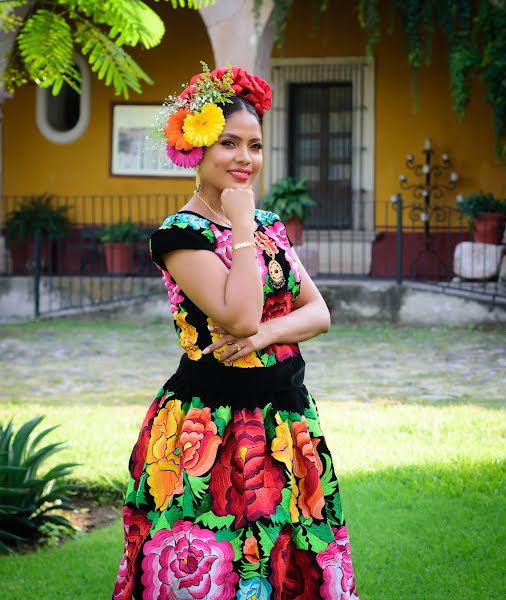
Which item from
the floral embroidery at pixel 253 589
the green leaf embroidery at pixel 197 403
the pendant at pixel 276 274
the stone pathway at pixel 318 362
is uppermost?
the pendant at pixel 276 274

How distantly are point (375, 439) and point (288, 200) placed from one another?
7.81m

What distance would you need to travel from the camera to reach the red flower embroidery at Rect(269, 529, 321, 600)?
265cm

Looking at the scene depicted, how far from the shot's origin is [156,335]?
1233 centimetres

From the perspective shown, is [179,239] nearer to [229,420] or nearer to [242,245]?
[242,245]

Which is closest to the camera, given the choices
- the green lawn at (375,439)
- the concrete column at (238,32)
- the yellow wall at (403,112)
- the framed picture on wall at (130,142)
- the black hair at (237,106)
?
the black hair at (237,106)

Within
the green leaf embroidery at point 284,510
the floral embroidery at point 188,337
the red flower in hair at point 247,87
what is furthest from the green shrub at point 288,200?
the green leaf embroidery at point 284,510

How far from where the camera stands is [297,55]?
15461 mm

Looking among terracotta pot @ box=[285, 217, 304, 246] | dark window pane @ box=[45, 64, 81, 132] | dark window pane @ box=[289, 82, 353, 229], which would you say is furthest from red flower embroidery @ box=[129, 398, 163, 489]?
dark window pane @ box=[45, 64, 81, 132]

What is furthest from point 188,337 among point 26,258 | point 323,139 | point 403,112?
point 26,258

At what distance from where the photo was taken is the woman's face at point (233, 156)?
279 cm

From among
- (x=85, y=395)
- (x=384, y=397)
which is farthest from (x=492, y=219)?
Answer: (x=85, y=395)

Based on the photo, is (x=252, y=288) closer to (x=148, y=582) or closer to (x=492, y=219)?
(x=148, y=582)

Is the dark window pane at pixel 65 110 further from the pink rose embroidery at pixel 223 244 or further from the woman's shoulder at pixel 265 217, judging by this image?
the pink rose embroidery at pixel 223 244

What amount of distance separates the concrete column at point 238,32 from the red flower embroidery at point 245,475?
10.7 m
